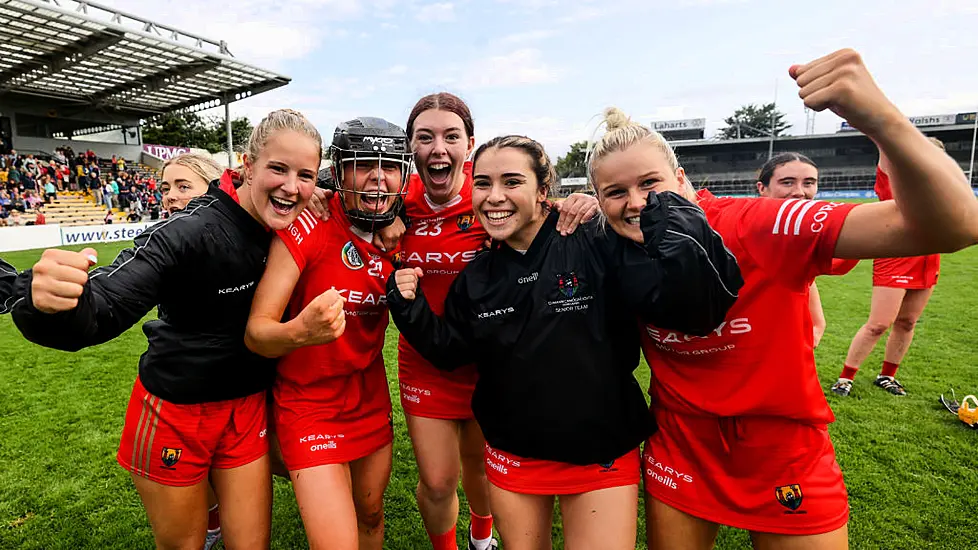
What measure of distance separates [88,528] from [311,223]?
290 centimetres

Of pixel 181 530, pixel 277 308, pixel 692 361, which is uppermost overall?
pixel 277 308

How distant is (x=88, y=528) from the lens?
11.9ft

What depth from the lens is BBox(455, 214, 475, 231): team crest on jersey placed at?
3057 mm

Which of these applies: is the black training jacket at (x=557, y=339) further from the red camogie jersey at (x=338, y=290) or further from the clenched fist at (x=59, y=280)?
the clenched fist at (x=59, y=280)

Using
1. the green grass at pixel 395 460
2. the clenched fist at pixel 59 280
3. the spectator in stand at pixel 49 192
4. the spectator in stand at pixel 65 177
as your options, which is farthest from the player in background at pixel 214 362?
the spectator in stand at pixel 65 177

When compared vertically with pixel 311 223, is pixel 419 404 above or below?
below

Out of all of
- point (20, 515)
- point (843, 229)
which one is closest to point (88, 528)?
point (20, 515)

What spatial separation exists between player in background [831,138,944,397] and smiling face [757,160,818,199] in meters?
2.10

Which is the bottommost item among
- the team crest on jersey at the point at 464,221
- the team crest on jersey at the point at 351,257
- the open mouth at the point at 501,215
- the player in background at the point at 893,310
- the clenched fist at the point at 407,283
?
the player in background at the point at 893,310

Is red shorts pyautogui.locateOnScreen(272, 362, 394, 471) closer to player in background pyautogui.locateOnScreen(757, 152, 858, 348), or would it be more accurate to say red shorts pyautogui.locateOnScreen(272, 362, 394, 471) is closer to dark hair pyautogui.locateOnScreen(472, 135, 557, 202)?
dark hair pyautogui.locateOnScreen(472, 135, 557, 202)

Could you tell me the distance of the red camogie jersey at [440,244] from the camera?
3004 millimetres

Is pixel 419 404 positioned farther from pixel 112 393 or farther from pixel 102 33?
pixel 102 33

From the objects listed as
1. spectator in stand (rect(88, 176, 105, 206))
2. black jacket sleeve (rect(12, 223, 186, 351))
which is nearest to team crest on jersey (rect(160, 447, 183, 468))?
black jacket sleeve (rect(12, 223, 186, 351))

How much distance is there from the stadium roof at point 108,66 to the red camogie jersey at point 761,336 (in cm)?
2600
